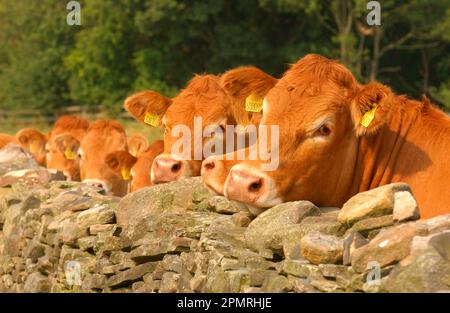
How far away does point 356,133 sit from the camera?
6801 millimetres

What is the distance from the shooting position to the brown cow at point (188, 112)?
9.12 metres

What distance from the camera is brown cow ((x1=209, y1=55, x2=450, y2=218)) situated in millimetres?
6539

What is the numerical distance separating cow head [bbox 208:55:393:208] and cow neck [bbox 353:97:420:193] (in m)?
0.09

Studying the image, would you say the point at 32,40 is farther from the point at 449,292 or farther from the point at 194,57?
the point at 449,292

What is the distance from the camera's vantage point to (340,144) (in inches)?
267

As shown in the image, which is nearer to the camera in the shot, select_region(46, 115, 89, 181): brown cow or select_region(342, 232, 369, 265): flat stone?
select_region(342, 232, 369, 265): flat stone

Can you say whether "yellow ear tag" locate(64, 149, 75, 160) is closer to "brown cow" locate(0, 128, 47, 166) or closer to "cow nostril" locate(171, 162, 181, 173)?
"brown cow" locate(0, 128, 47, 166)

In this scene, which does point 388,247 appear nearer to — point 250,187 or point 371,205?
point 371,205

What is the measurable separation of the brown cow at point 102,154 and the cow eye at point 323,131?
20.8 feet

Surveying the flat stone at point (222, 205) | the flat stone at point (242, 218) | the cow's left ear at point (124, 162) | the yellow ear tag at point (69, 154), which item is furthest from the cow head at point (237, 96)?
the yellow ear tag at point (69, 154)

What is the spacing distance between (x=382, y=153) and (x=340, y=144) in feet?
1.20

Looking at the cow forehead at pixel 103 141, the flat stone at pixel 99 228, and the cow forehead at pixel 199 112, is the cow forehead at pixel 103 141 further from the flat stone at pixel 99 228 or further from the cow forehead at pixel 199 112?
the flat stone at pixel 99 228

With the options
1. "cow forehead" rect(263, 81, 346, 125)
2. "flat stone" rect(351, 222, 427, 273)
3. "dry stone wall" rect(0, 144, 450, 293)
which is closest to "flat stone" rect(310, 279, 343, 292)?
"dry stone wall" rect(0, 144, 450, 293)
